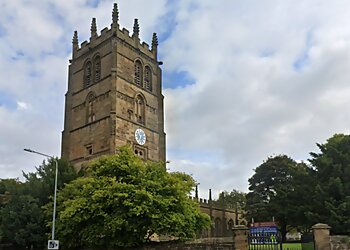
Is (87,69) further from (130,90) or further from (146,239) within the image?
(146,239)

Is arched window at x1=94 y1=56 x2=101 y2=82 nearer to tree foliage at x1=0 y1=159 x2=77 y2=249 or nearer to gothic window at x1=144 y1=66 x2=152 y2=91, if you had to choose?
gothic window at x1=144 y1=66 x2=152 y2=91

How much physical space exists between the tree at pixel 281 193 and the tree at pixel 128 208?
12.7 meters

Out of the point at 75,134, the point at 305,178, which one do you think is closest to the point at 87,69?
the point at 75,134

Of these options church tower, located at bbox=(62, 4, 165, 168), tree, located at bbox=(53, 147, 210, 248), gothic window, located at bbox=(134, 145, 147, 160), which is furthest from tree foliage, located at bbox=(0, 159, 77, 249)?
gothic window, located at bbox=(134, 145, 147, 160)

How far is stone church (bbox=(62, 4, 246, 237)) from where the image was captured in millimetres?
44625

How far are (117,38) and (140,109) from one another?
852 cm

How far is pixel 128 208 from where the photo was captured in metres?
24.1

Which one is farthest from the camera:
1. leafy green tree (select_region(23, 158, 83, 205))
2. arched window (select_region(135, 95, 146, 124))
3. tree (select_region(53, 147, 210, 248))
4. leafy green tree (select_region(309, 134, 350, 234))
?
arched window (select_region(135, 95, 146, 124))

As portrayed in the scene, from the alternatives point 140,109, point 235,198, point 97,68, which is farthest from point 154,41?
point 235,198

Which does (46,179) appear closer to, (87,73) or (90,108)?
(90,108)

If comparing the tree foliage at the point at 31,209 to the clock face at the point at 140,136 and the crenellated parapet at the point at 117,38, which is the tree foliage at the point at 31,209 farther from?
the crenellated parapet at the point at 117,38

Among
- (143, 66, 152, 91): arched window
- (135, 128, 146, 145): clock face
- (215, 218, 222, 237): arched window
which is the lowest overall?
(215, 218, 222, 237): arched window

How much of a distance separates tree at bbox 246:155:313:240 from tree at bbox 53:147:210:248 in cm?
1272

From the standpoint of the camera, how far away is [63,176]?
35.7 meters
